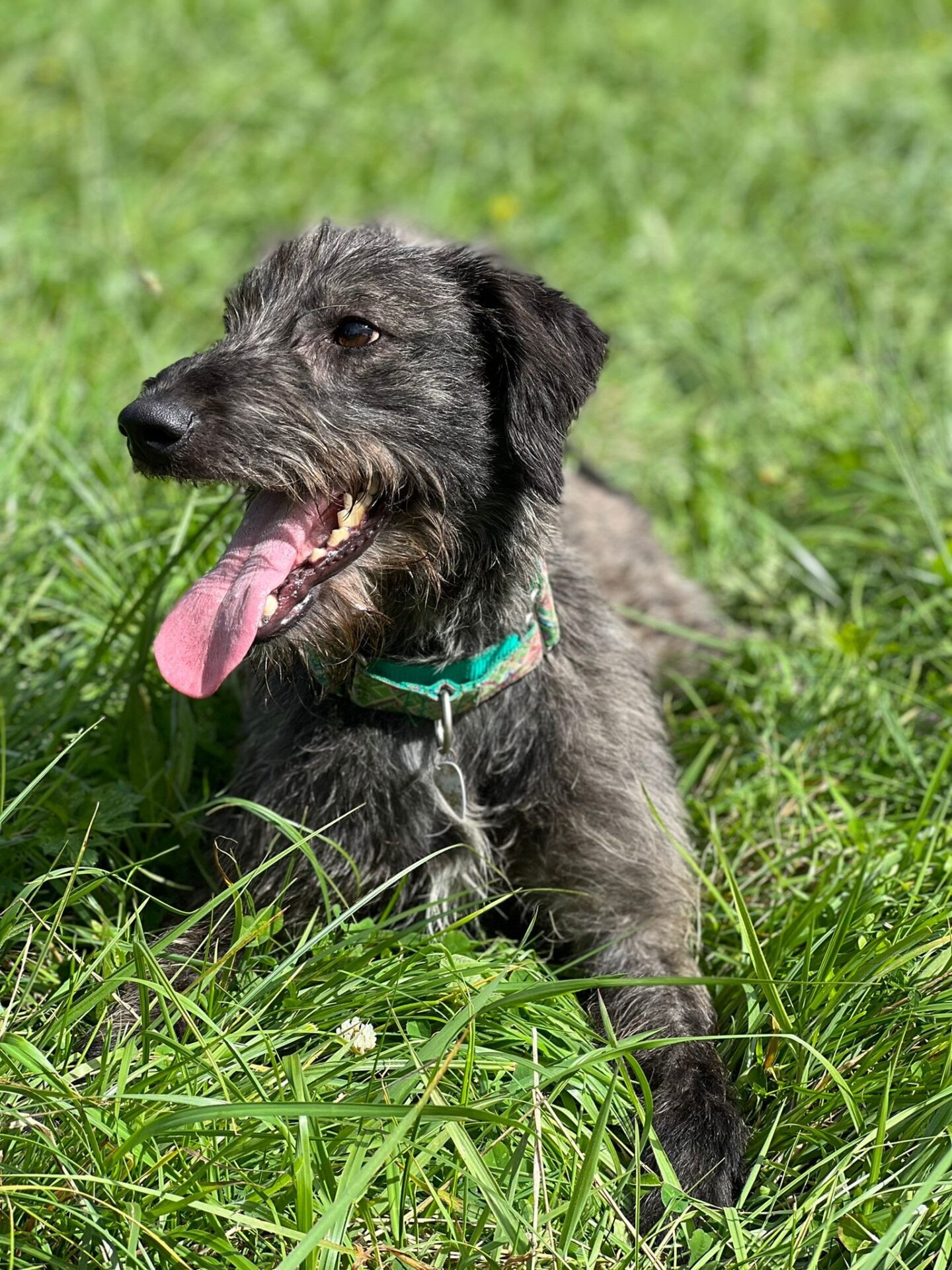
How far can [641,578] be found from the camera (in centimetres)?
500

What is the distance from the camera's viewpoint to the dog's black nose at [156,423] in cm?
288

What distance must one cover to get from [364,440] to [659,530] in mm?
2803

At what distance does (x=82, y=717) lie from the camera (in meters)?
3.81

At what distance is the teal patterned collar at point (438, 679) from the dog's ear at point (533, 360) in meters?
0.31

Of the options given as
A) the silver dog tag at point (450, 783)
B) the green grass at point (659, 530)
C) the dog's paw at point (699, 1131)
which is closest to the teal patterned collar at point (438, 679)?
the silver dog tag at point (450, 783)

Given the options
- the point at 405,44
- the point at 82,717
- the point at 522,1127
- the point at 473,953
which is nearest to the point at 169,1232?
the point at 522,1127

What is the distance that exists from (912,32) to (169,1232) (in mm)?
9034

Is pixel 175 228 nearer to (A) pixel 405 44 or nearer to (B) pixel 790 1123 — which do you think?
→ (A) pixel 405 44

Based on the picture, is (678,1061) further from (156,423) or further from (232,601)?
(156,423)

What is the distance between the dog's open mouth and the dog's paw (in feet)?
4.42

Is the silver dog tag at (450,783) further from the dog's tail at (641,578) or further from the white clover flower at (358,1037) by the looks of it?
the dog's tail at (641,578)

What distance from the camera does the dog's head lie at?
299 centimetres

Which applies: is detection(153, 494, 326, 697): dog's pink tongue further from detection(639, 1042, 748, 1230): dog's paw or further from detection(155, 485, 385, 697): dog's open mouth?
detection(639, 1042, 748, 1230): dog's paw

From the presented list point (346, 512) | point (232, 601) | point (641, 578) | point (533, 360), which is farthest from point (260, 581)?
point (641, 578)
